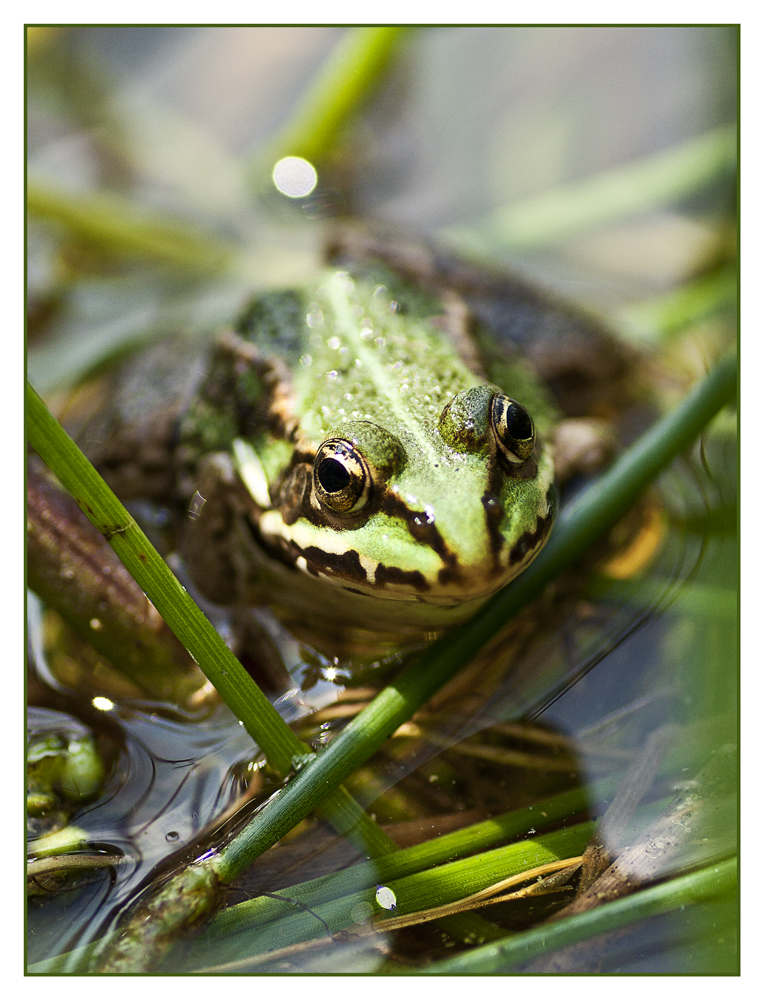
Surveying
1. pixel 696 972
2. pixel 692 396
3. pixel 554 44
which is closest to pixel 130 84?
pixel 554 44

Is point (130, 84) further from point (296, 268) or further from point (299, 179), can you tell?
point (296, 268)

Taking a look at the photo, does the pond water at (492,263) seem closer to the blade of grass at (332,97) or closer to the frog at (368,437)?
the blade of grass at (332,97)

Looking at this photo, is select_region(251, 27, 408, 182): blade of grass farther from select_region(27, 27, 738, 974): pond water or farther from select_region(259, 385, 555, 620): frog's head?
select_region(259, 385, 555, 620): frog's head

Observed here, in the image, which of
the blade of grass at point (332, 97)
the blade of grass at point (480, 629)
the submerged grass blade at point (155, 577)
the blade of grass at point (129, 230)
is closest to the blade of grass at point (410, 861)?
the blade of grass at point (480, 629)

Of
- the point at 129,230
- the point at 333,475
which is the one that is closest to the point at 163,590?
the point at 333,475

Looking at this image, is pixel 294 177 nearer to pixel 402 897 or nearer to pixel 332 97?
pixel 332 97

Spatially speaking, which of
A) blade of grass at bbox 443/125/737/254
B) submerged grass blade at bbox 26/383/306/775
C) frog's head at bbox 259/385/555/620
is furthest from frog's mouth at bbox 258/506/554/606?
blade of grass at bbox 443/125/737/254
